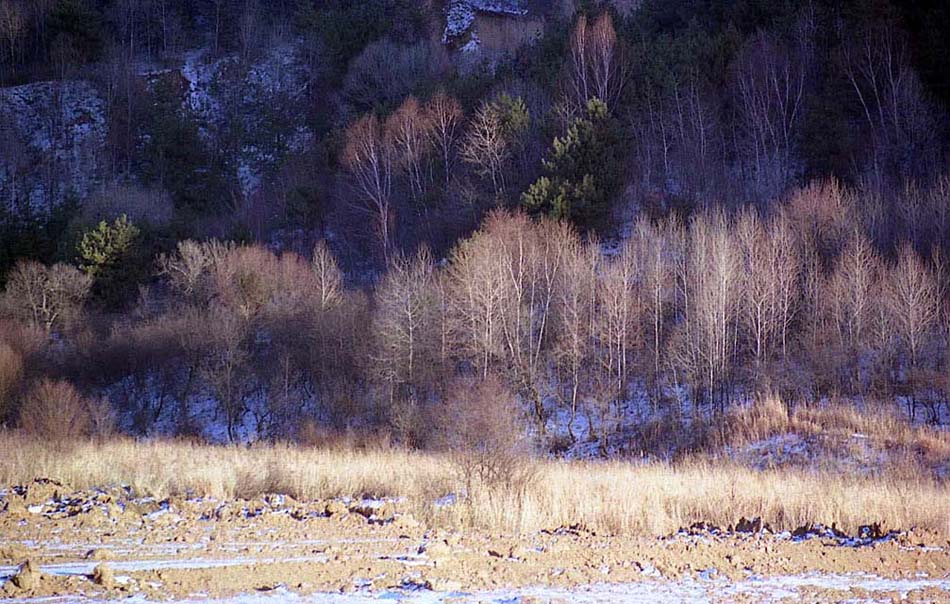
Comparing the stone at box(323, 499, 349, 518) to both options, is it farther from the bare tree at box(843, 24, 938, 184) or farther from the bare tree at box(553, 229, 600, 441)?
the bare tree at box(843, 24, 938, 184)

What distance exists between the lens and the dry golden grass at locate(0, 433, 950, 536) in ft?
36.3

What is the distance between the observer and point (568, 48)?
47.1 meters

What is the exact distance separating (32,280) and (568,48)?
3130 cm

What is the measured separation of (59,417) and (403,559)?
17034mm

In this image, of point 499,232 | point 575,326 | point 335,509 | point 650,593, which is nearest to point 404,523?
point 335,509

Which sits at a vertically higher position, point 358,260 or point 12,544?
point 358,260

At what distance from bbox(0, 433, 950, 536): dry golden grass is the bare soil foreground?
0.63 metres

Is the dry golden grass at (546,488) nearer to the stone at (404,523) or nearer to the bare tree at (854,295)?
the stone at (404,523)

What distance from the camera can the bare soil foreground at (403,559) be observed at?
7551mm

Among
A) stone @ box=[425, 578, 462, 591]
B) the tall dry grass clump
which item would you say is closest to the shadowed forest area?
the tall dry grass clump

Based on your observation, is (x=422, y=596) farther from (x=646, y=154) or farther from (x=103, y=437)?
(x=646, y=154)

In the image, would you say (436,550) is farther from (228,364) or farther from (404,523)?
(228,364)

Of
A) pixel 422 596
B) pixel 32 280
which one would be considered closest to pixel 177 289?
pixel 32 280

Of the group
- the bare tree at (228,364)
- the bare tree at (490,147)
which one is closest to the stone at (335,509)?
the bare tree at (228,364)
